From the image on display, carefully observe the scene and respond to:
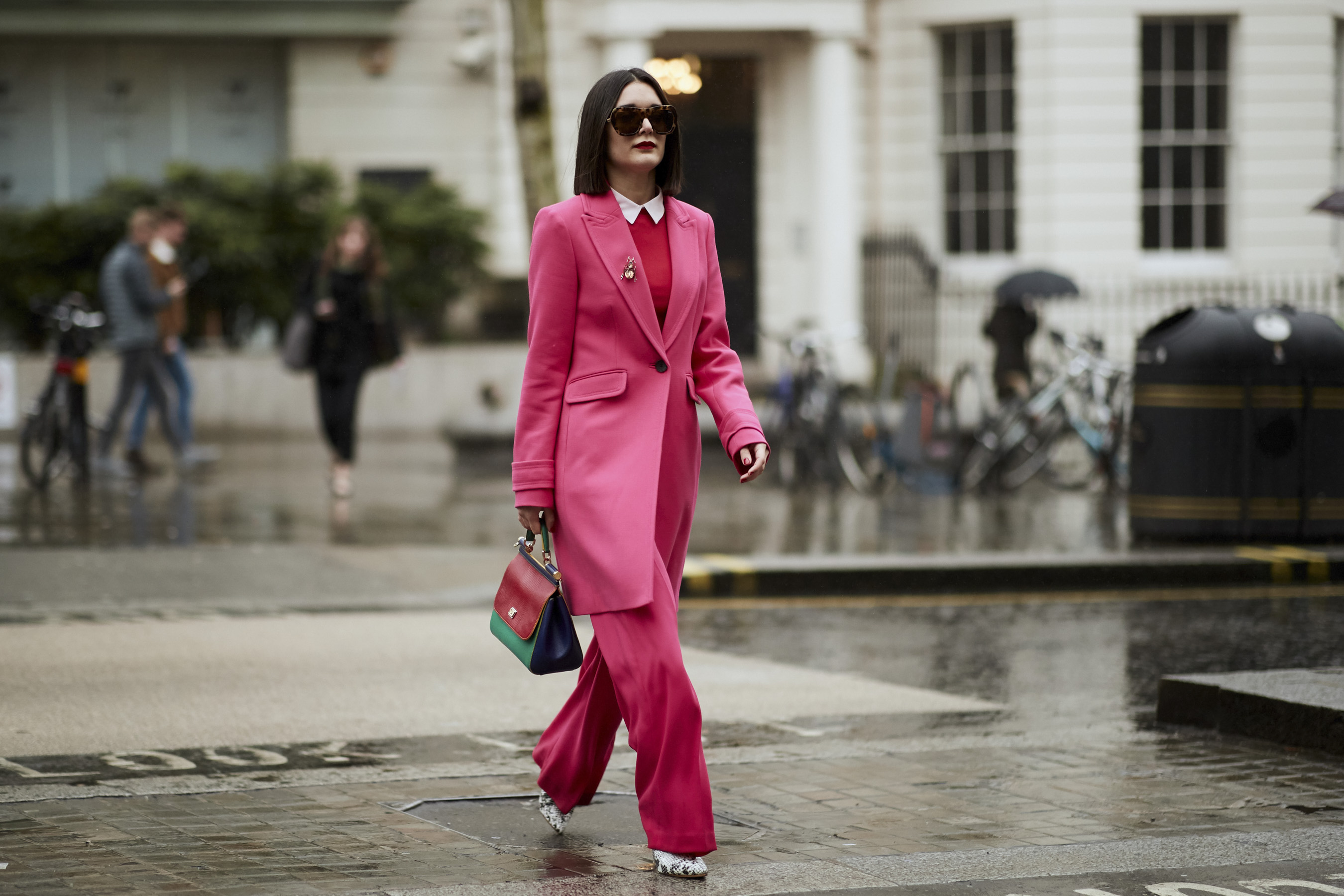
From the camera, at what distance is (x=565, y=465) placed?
471 centimetres

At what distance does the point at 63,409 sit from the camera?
1395 centimetres

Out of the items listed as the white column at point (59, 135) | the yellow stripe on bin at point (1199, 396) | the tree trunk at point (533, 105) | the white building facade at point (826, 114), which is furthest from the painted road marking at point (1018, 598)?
the white column at point (59, 135)

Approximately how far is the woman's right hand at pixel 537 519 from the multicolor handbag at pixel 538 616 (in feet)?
0.04

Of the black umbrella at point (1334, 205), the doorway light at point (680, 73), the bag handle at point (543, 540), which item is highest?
the doorway light at point (680, 73)

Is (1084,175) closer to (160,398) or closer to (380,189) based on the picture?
(380,189)

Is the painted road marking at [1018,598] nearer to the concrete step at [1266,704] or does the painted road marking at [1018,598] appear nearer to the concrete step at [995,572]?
the concrete step at [995,572]

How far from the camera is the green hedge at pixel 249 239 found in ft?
62.8

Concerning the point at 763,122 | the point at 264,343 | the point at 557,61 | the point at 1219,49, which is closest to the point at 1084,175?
the point at 1219,49

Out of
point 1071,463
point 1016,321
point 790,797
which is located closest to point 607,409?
point 790,797

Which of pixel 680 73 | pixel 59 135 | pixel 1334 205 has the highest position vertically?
pixel 680 73

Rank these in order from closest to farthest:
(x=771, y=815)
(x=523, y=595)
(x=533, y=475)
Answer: (x=533, y=475), (x=523, y=595), (x=771, y=815)

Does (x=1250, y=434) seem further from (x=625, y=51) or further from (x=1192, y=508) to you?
(x=625, y=51)

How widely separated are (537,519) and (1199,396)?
7435 mm

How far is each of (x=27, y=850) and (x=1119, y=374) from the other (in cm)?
1136
